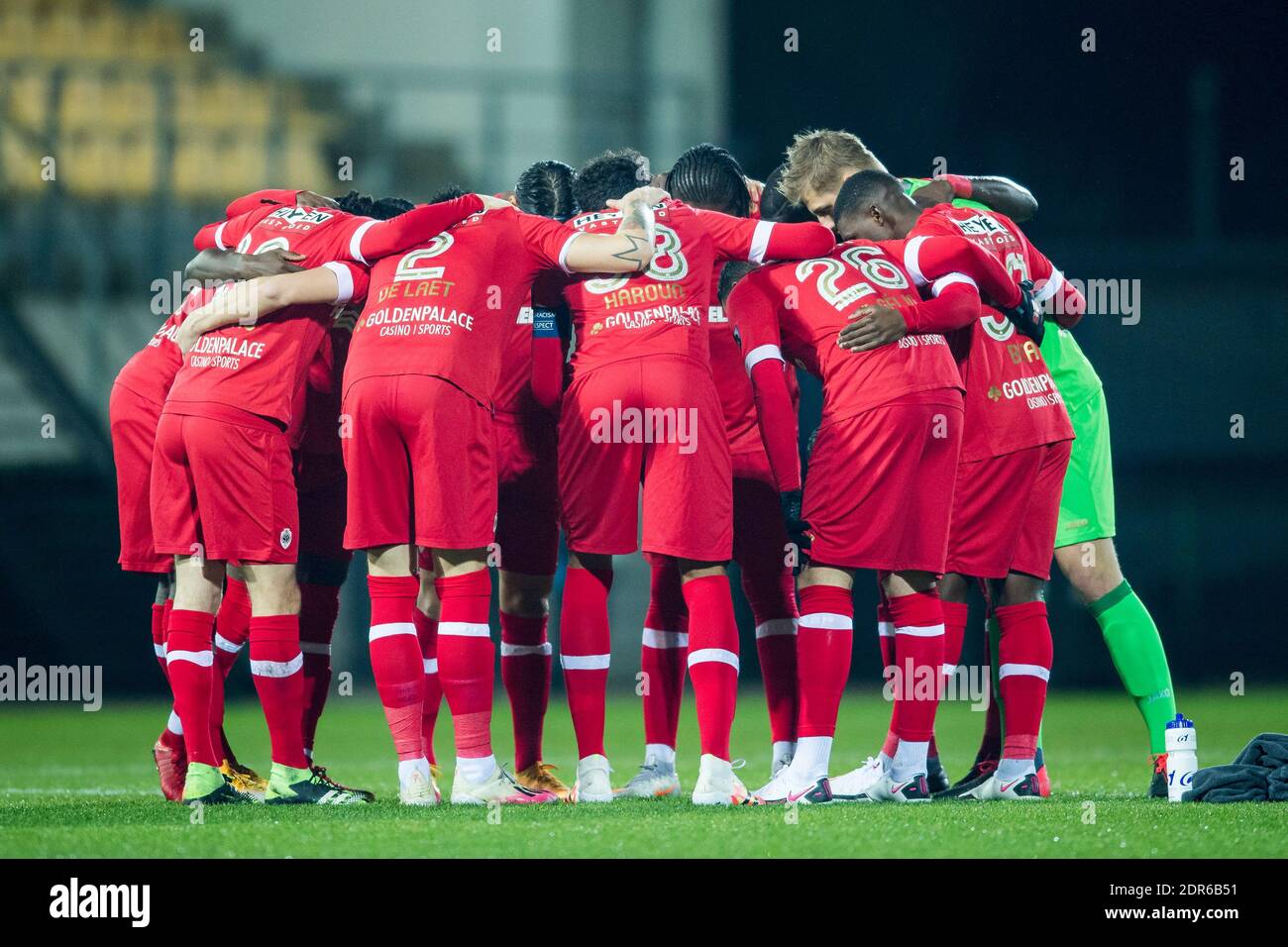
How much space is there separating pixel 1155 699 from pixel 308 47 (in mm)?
11605

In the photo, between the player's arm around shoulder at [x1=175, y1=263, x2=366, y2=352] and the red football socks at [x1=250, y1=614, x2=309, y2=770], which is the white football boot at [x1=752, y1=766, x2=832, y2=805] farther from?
the player's arm around shoulder at [x1=175, y1=263, x2=366, y2=352]

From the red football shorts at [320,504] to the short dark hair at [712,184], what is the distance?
155cm

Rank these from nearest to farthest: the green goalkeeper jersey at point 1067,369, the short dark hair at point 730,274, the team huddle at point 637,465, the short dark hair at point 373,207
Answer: the team huddle at point 637,465, the short dark hair at point 730,274, the green goalkeeper jersey at point 1067,369, the short dark hair at point 373,207

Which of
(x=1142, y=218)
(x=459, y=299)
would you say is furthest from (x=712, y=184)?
(x=1142, y=218)

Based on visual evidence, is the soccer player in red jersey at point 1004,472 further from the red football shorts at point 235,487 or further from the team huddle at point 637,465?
the red football shorts at point 235,487

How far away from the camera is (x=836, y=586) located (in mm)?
4770

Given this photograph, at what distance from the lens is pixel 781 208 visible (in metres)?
5.62

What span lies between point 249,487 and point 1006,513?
242 centimetres

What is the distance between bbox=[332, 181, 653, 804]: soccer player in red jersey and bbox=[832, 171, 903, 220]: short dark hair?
78cm

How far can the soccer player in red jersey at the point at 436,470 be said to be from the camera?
4672 mm

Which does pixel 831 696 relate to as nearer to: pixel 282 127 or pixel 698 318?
pixel 698 318

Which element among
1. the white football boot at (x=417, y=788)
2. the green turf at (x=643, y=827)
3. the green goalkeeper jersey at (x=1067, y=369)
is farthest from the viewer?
the green goalkeeper jersey at (x=1067, y=369)

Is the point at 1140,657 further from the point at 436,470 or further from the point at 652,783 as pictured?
the point at 436,470

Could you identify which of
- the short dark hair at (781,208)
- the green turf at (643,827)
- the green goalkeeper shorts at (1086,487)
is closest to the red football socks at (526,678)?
the green turf at (643,827)
